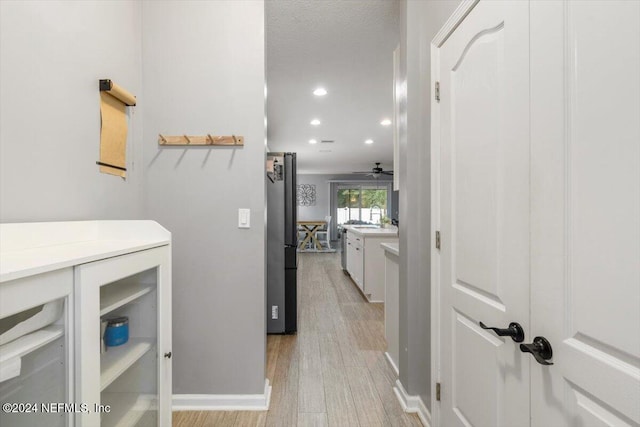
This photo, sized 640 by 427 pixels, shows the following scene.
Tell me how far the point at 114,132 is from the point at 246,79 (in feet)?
2.50

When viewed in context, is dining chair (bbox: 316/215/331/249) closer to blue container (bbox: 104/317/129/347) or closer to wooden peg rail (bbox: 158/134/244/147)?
wooden peg rail (bbox: 158/134/244/147)

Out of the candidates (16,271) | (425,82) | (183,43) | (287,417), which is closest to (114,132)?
(183,43)

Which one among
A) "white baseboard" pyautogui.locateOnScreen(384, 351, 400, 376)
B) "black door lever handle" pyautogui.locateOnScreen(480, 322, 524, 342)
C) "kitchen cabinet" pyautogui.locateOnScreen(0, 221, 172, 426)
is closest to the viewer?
"kitchen cabinet" pyautogui.locateOnScreen(0, 221, 172, 426)

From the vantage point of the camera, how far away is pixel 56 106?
1133 millimetres

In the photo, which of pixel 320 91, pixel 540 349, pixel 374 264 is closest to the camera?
pixel 540 349

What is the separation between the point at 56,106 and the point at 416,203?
5.67 feet

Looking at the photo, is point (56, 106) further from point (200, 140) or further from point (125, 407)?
point (125, 407)

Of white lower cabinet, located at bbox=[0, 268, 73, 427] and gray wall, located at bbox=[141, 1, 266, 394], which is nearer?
white lower cabinet, located at bbox=[0, 268, 73, 427]

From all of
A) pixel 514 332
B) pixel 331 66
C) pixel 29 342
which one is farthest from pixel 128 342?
pixel 331 66

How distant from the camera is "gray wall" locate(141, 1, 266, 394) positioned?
69.6 inches

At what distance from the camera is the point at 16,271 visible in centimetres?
61

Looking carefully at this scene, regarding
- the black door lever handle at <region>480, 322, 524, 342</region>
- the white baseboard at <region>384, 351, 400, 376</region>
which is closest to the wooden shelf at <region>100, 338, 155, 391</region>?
the black door lever handle at <region>480, 322, 524, 342</region>

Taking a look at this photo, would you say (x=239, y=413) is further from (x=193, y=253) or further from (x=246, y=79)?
(x=246, y=79)

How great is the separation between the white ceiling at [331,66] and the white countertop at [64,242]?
71.5 inches
